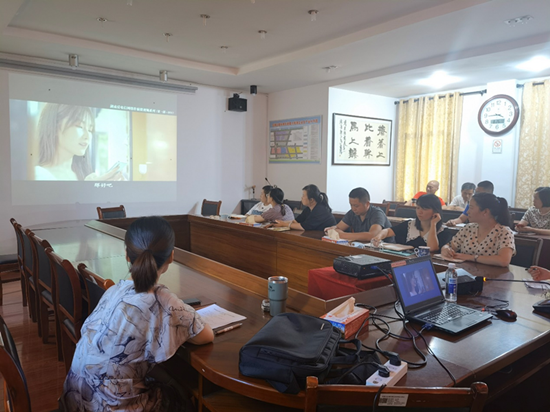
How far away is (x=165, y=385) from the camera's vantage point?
4.45 feet

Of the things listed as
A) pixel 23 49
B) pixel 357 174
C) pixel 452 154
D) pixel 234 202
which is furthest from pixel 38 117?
pixel 452 154

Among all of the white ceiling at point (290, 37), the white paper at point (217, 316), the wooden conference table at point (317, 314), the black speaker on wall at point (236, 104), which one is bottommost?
the wooden conference table at point (317, 314)

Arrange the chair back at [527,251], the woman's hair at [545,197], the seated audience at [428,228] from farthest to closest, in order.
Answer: the woman's hair at [545,197], the seated audience at [428,228], the chair back at [527,251]

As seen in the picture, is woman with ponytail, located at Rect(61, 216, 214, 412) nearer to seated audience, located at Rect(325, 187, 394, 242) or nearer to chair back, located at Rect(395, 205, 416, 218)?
seated audience, located at Rect(325, 187, 394, 242)

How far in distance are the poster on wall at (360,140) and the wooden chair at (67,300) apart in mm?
4650

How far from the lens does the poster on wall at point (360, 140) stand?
6246 mm

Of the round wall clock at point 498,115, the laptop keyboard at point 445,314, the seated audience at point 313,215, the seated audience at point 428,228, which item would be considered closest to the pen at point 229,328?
the laptop keyboard at point 445,314

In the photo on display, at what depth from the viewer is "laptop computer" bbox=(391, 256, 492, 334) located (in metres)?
1.47

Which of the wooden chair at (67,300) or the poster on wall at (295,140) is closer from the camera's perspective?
the wooden chair at (67,300)

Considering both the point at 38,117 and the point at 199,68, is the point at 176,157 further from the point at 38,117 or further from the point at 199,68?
the point at 38,117

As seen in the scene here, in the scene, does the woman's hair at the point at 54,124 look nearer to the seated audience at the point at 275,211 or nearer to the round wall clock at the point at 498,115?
the seated audience at the point at 275,211

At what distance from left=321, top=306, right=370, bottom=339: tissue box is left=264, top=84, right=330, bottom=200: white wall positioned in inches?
191

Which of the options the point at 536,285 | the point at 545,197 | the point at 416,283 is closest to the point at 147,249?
the point at 416,283

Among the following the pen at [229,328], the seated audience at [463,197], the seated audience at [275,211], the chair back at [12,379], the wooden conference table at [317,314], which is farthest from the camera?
the seated audience at [463,197]
